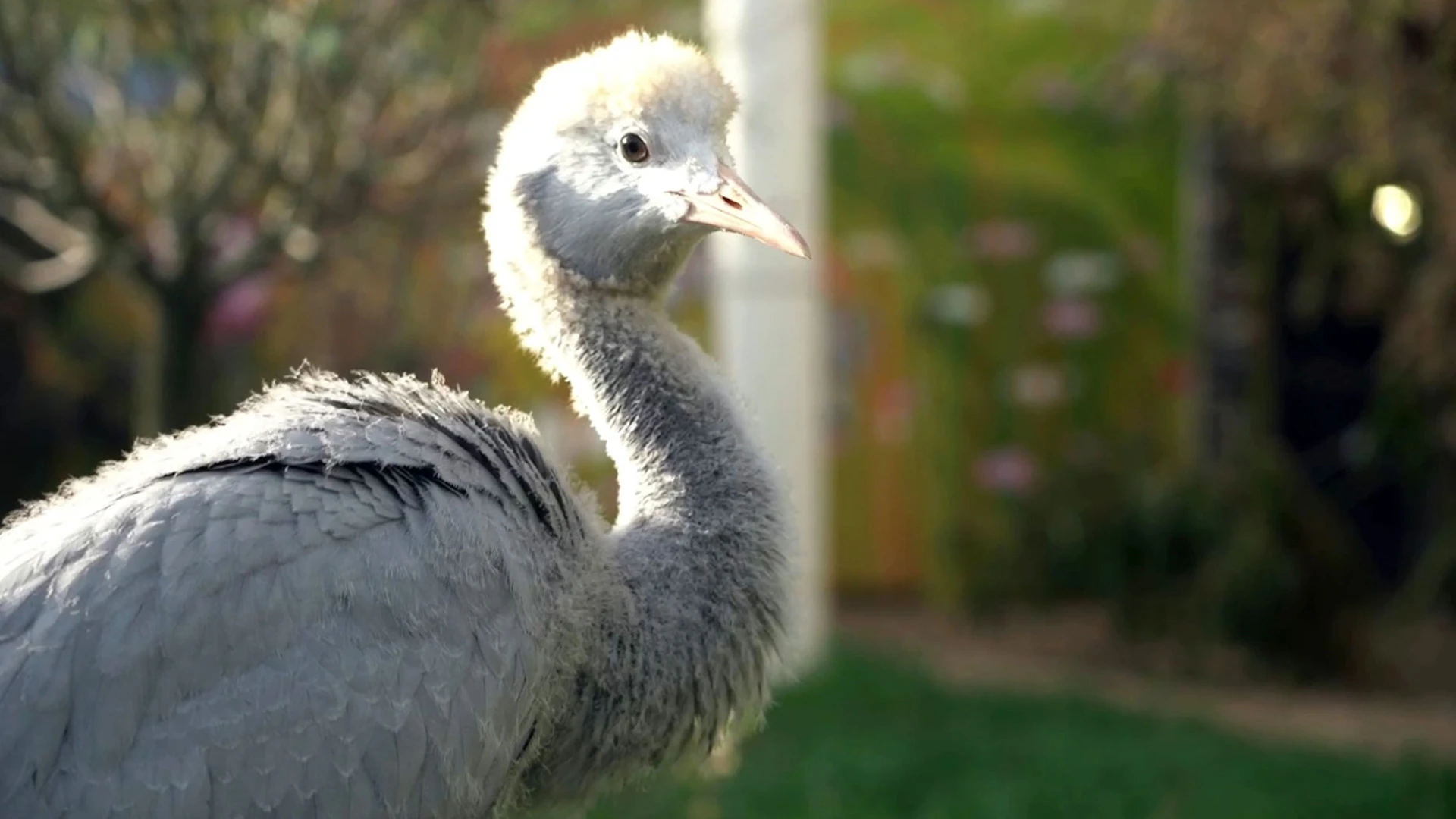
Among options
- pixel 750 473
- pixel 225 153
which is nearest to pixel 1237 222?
pixel 225 153

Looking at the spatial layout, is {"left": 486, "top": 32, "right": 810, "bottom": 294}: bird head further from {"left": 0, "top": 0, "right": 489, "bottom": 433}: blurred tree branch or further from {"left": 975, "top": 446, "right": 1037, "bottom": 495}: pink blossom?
{"left": 975, "top": 446, "right": 1037, "bottom": 495}: pink blossom

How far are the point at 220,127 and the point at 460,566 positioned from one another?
2.21m

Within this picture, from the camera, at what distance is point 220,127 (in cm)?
449

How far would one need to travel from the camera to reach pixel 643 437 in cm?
319

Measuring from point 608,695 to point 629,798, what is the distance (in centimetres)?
267

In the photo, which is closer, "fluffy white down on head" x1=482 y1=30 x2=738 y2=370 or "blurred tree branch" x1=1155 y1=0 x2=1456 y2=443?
"fluffy white down on head" x1=482 y1=30 x2=738 y2=370

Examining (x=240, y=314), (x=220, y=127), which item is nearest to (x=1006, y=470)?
(x=240, y=314)

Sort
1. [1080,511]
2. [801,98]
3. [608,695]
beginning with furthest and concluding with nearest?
[1080,511]
[801,98]
[608,695]

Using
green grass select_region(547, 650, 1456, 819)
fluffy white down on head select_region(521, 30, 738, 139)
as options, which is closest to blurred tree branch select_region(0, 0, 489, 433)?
fluffy white down on head select_region(521, 30, 738, 139)

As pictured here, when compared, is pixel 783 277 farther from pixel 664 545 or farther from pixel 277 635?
pixel 277 635

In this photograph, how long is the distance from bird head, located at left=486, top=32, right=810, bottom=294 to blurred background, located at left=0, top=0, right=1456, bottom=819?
4.21ft

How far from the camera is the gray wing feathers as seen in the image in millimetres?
2578

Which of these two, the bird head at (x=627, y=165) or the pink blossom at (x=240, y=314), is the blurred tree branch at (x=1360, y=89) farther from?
the pink blossom at (x=240, y=314)

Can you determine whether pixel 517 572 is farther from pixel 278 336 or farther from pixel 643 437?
pixel 278 336
